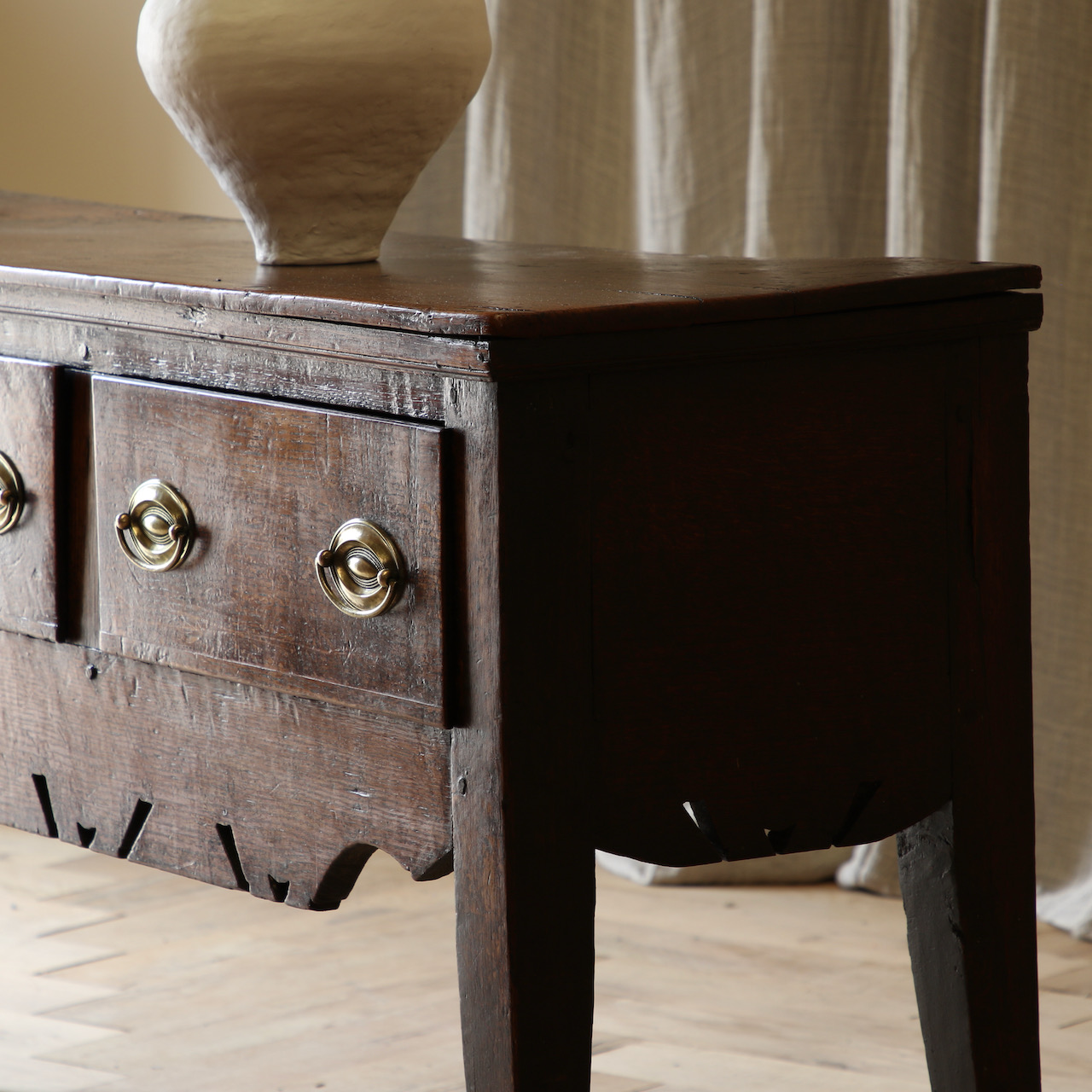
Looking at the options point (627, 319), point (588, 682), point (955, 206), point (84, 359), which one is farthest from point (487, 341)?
point (955, 206)

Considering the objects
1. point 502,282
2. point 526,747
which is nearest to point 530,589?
point 526,747

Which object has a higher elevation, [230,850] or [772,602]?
[772,602]

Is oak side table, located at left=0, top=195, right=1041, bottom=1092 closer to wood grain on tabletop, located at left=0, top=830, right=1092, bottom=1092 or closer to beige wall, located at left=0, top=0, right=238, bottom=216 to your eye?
wood grain on tabletop, located at left=0, top=830, right=1092, bottom=1092

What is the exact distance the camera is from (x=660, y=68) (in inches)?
81.2

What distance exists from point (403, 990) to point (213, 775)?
79 centimetres

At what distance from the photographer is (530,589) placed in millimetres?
A: 903

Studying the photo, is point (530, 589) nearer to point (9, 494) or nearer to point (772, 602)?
point (772, 602)

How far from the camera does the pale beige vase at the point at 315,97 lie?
113 cm

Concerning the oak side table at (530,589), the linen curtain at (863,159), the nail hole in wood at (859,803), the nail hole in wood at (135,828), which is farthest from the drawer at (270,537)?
the linen curtain at (863,159)

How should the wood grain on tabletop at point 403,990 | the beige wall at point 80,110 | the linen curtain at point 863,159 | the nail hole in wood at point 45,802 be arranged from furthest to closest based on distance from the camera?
the beige wall at point 80,110, the linen curtain at point 863,159, the wood grain on tabletop at point 403,990, the nail hole in wood at point 45,802

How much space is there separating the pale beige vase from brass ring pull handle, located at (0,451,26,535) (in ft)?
0.72

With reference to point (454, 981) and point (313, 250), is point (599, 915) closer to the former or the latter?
point (454, 981)

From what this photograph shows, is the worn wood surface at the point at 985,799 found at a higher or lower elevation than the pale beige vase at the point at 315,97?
lower

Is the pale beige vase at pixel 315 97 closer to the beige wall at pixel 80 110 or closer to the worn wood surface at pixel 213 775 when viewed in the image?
the worn wood surface at pixel 213 775
